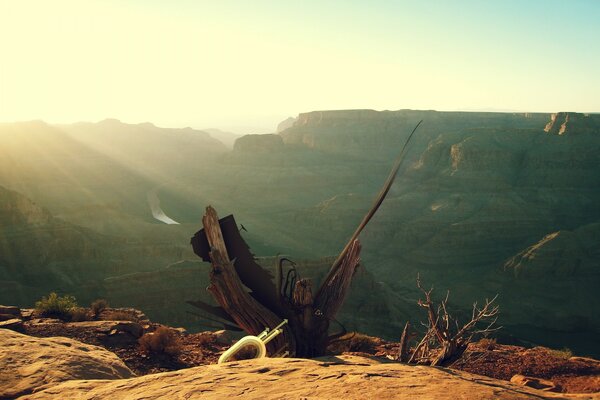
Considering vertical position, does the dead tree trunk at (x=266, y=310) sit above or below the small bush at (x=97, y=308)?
above

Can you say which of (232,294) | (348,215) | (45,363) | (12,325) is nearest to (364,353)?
(232,294)

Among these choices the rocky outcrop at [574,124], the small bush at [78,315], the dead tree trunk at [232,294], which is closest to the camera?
the dead tree trunk at [232,294]

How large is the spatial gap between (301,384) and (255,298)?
288 cm

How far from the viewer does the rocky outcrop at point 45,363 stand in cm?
537

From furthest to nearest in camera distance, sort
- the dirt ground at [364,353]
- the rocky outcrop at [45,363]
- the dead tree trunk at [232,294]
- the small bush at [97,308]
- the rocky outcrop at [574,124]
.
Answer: the rocky outcrop at [574,124] < the small bush at [97,308] < the dirt ground at [364,353] < the dead tree trunk at [232,294] < the rocky outcrop at [45,363]

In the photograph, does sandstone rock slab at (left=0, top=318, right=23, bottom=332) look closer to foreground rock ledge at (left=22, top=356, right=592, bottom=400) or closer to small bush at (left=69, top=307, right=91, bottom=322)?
small bush at (left=69, top=307, right=91, bottom=322)

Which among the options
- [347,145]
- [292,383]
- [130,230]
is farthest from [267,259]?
[347,145]

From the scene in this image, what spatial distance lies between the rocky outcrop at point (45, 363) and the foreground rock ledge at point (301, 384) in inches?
18.7

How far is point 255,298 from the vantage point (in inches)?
282

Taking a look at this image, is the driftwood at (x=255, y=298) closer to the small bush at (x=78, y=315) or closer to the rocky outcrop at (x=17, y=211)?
the small bush at (x=78, y=315)

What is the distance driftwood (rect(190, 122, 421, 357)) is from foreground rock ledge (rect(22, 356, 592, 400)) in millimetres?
1414

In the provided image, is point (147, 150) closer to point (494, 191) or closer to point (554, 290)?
point (494, 191)

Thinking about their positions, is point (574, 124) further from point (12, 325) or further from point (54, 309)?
point (12, 325)

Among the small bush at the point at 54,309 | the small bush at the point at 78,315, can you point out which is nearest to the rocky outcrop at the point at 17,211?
the small bush at the point at 54,309
